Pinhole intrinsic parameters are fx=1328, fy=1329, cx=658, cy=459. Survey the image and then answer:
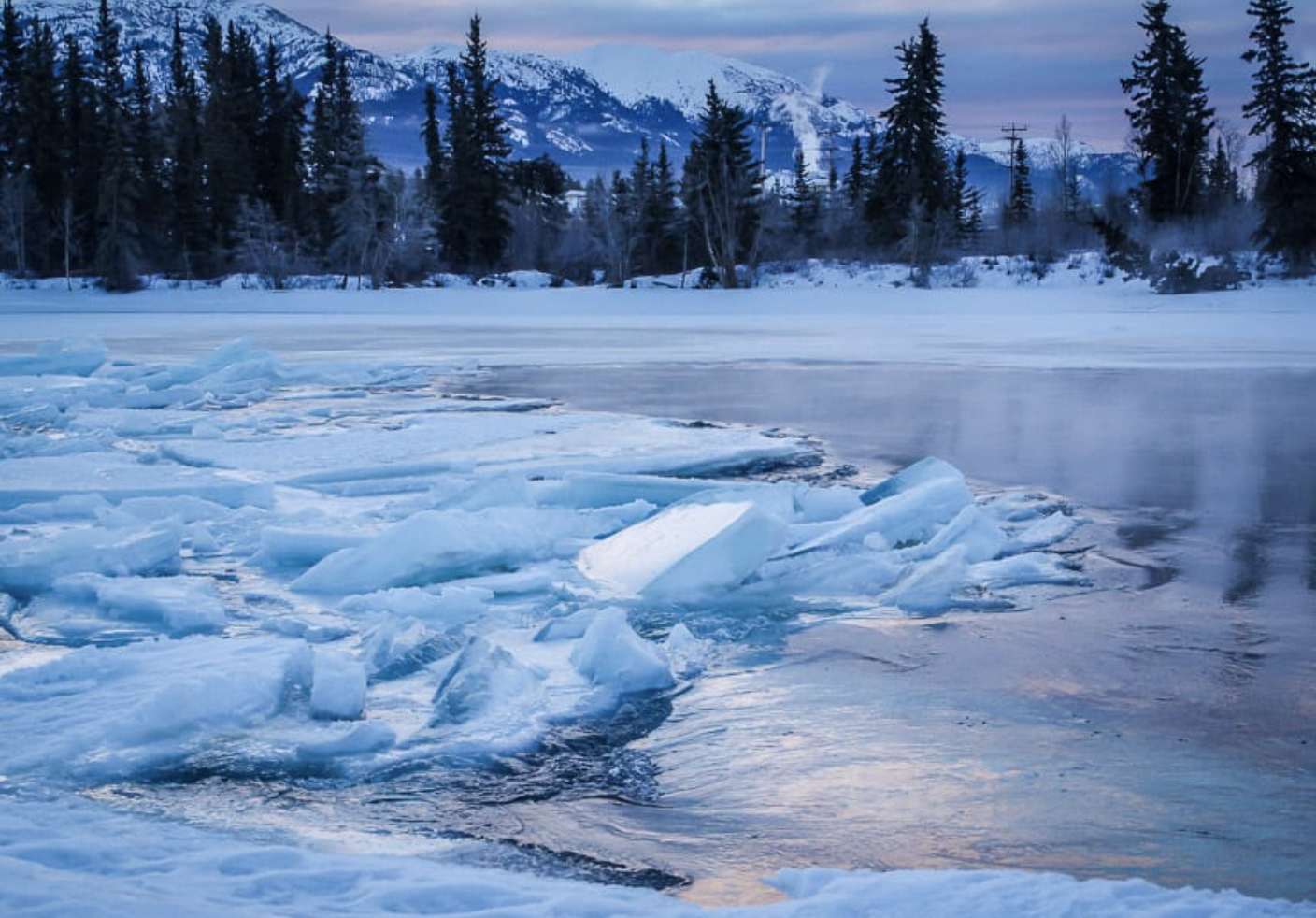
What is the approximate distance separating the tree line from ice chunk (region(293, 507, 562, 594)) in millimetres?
35236

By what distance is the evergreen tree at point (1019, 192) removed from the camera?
52.3 meters

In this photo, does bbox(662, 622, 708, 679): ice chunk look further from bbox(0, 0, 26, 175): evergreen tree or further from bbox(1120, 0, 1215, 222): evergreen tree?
bbox(0, 0, 26, 175): evergreen tree

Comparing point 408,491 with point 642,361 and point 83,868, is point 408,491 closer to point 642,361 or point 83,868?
point 83,868

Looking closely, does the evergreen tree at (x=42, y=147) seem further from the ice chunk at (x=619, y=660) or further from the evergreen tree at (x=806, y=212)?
the ice chunk at (x=619, y=660)

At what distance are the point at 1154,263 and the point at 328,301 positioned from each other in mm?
22807

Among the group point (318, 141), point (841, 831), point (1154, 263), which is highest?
point (318, 141)

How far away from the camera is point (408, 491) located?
7.92 metres

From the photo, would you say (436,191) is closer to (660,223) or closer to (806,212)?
(660,223)

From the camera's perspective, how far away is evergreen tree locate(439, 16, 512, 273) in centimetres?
5153

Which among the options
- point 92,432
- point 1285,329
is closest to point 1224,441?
point 92,432

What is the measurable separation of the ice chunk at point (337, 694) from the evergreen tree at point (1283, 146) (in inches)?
1314

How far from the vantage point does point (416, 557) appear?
18.8 ft

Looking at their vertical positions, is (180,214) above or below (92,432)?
above

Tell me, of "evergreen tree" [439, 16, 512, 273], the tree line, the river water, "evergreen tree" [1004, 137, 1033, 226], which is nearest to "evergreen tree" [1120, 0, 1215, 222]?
the tree line
